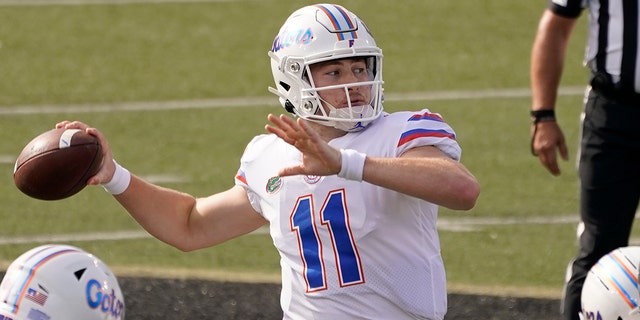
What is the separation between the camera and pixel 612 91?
5.77 metres

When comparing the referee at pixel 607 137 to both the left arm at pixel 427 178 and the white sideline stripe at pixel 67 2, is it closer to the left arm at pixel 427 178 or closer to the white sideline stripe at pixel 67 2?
the left arm at pixel 427 178

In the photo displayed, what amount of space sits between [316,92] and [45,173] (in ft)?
3.01

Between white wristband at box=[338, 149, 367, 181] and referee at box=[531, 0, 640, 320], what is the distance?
1.86m

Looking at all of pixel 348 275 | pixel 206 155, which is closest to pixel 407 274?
pixel 348 275

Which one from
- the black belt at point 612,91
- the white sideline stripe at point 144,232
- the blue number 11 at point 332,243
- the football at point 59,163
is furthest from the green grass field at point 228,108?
the blue number 11 at point 332,243

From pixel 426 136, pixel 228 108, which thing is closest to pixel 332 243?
pixel 426 136

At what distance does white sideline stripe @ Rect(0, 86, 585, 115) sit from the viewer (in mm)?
11406

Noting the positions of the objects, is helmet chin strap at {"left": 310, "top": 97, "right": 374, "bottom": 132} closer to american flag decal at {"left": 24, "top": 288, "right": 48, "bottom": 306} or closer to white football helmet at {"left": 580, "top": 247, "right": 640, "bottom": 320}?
white football helmet at {"left": 580, "top": 247, "right": 640, "bottom": 320}

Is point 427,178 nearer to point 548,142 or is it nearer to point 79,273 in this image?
point 79,273

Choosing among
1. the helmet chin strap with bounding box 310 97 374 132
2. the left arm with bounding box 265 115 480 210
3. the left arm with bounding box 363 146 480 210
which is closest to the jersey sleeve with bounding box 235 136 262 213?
the helmet chin strap with bounding box 310 97 374 132

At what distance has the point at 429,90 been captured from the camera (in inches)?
465

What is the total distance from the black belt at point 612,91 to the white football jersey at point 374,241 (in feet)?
4.83

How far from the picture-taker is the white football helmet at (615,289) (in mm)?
4473

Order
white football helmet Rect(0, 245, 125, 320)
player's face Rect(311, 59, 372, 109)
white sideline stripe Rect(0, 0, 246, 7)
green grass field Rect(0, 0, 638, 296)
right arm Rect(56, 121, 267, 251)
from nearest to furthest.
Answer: white football helmet Rect(0, 245, 125, 320) < player's face Rect(311, 59, 372, 109) < right arm Rect(56, 121, 267, 251) < green grass field Rect(0, 0, 638, 296) < white sideline stripe Rect(0, 0, 246, 7)
